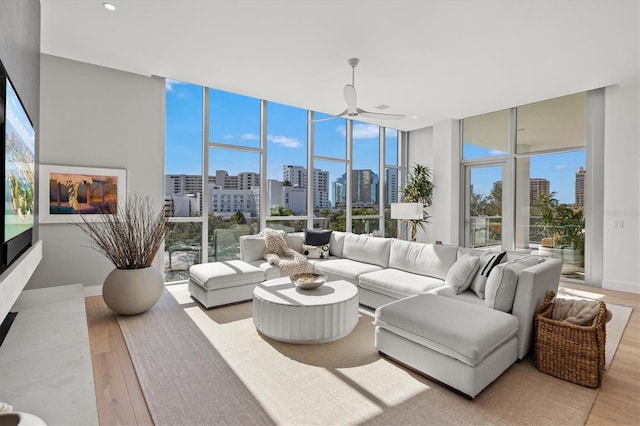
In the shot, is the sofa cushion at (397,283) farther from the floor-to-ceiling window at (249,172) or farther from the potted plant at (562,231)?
the potted plant at (562,231)

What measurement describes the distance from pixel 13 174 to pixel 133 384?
1.51 metres

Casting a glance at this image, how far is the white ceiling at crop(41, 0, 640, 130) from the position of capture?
9.84 feet

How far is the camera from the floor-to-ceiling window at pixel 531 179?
207 inches

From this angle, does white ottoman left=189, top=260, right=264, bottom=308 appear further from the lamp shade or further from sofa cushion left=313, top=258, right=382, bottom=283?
the lamp shade

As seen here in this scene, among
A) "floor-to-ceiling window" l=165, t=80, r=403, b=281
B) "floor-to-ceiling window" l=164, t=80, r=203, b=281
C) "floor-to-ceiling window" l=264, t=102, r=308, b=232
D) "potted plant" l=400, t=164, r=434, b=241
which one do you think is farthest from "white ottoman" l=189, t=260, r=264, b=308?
"potted plant" l=400, t=164, r=434, b=241

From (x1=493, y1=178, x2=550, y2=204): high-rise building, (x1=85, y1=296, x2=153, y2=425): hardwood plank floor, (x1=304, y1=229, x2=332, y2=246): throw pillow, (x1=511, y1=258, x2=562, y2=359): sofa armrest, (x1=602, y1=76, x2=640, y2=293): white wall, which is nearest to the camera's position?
(x1=85, y1=296, x2=153, y2=425): hardwood plank floor

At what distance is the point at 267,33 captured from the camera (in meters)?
3.43

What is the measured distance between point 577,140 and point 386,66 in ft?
11.5

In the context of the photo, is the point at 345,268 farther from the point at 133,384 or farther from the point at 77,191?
the point at 77,191

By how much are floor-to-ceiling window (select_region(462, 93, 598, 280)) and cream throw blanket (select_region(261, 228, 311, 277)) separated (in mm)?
3968

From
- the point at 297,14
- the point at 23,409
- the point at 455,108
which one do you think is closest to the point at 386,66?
→ the point at 297,14

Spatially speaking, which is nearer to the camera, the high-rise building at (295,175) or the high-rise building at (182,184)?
the high-rise building at (182,184)

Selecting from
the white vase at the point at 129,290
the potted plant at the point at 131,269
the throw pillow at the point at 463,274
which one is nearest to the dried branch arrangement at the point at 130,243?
the potted plant at the point at 131,269

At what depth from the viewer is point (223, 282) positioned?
3805 mm
